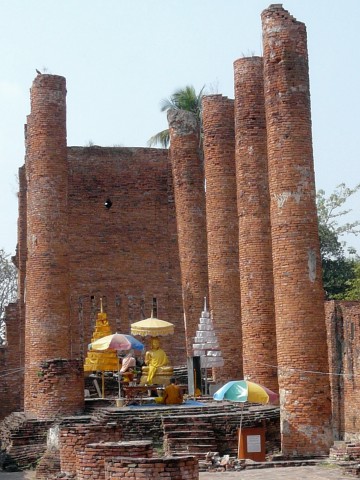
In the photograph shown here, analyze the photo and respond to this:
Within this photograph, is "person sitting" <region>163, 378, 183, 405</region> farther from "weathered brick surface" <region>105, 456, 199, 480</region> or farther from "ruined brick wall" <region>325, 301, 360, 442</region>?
"weathered brick surface" <region>105, 456, 199, 480</region>

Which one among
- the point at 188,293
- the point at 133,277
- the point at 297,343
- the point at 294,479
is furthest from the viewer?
the point at 133,277

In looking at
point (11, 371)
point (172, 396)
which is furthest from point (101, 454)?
point (11, 371)

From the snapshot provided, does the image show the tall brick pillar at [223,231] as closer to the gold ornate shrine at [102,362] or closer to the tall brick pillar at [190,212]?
the tall brick pillar at [190,212]

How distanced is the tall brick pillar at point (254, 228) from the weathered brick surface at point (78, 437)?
5873 millimetres

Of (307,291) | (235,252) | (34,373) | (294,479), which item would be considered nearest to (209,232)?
(235,252)

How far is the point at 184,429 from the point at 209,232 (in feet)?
22.9

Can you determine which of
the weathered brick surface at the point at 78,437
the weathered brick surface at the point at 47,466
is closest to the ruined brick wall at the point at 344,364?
the weathered brick surface at the point at 47,466

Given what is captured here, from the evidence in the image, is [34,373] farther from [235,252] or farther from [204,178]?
[204,178]

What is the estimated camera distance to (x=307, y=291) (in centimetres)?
1797

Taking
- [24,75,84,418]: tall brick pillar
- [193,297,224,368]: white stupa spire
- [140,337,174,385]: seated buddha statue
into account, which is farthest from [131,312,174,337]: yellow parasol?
[24,75,84,418]: tall brick pillar

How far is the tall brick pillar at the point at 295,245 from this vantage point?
1770 cm

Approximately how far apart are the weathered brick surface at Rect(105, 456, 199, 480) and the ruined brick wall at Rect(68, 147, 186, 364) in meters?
15.9

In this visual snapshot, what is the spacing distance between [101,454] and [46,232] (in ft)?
36.8

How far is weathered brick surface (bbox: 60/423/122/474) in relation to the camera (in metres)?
15.4
